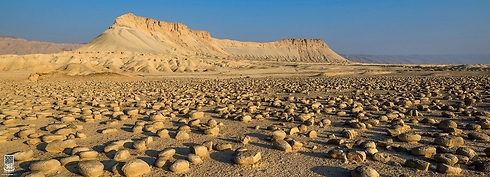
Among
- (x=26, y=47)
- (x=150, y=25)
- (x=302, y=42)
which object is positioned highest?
(x=150, y=25)

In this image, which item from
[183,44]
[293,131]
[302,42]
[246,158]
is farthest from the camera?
[302,42]

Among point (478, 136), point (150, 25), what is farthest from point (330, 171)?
point (150, 25)

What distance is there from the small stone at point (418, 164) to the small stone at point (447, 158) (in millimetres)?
238

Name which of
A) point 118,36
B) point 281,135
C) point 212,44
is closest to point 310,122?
point 281,135

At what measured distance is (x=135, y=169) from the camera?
2936 mm

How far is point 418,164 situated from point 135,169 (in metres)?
2.94

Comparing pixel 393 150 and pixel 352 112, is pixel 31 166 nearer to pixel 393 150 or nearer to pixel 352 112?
pixel 393 150

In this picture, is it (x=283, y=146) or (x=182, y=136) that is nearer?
(x=283, y=146)

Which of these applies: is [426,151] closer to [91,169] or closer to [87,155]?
[91,169]

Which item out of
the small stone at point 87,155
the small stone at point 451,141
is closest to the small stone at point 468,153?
the small stone at point 451,141

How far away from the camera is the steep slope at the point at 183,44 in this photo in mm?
62584

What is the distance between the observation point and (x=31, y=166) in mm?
3031

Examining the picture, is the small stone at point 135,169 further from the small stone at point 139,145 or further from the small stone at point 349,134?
the small stone at point 349,134

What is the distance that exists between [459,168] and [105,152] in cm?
398
